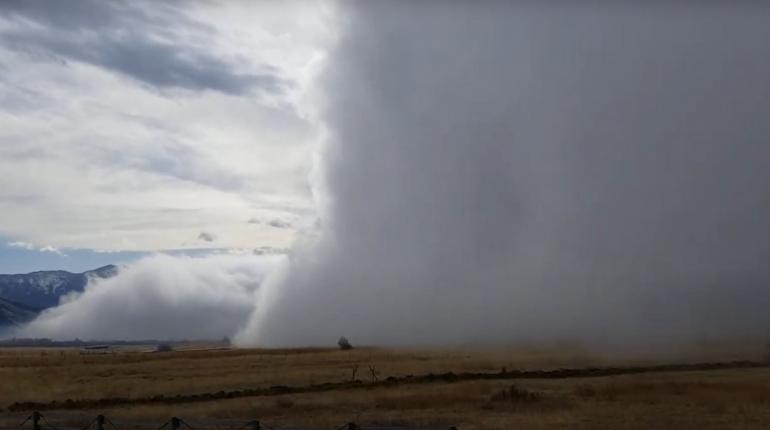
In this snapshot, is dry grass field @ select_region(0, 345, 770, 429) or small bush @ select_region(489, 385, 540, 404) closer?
dry grass field @ select_region(0, 345, 770, 429)

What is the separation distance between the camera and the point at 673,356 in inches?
3834

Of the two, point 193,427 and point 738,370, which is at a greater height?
point 738,370

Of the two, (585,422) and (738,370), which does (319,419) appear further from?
(738,370)

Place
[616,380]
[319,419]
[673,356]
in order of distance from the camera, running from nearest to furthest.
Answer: [319,419], [616,380], [673,356]

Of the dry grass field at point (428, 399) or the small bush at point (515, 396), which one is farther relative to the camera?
the small bush at point (515, 396)

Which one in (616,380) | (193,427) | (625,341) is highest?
(625,341)

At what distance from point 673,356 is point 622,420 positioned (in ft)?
200

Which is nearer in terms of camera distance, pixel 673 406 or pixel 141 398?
pixel 673 406

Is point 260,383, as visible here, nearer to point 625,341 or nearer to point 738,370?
point 738,370

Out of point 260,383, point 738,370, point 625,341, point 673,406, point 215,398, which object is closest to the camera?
point 673,406

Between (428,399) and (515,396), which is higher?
(515,396)

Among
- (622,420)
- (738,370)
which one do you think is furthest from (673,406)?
(738,370)

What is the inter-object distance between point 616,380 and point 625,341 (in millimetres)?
89744

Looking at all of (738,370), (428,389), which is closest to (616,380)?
(428,389)
